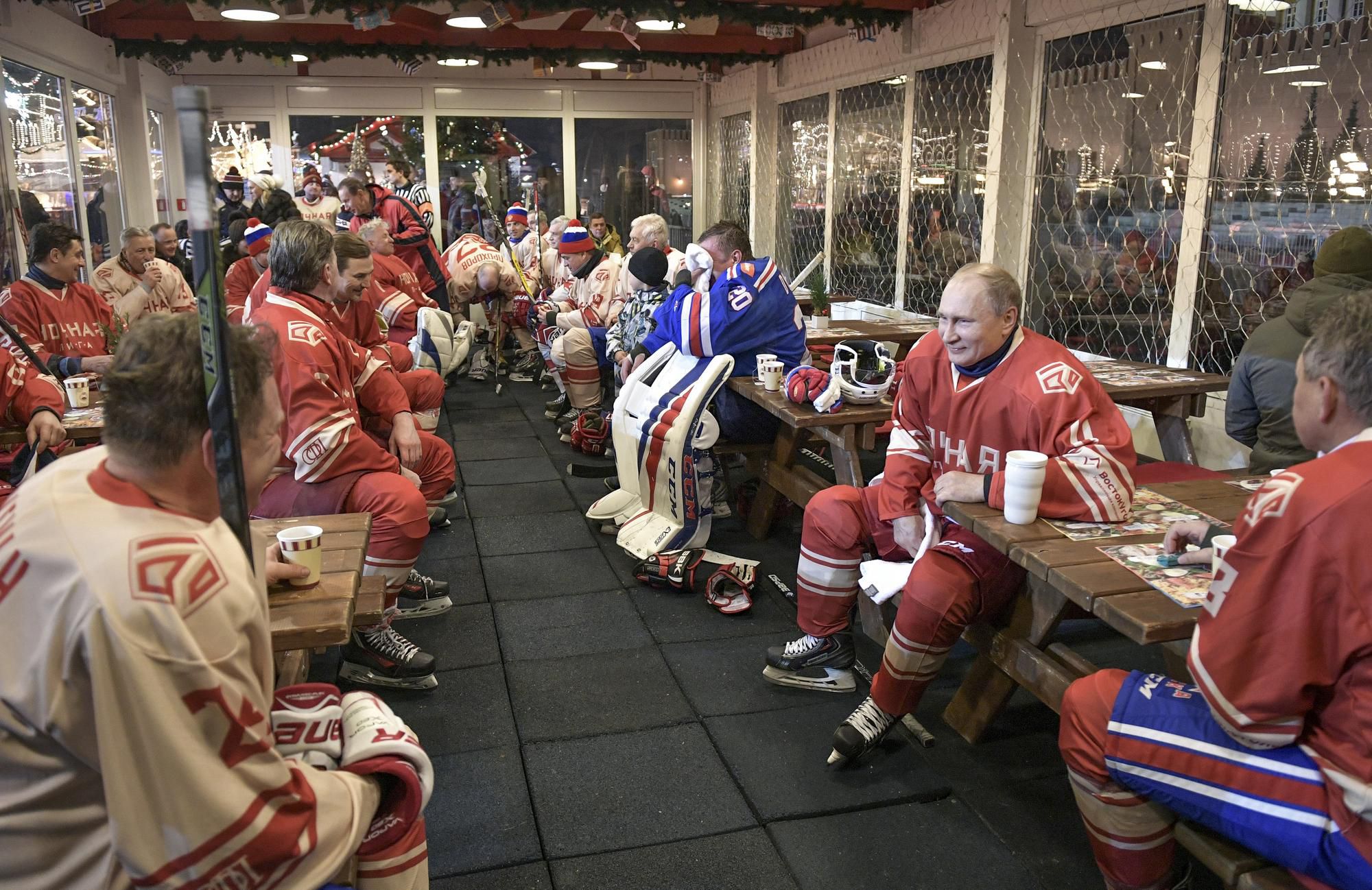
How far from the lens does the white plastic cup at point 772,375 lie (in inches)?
144

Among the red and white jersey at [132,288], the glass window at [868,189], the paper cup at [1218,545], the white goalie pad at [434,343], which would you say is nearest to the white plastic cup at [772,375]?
the paper cup at [1218,545]

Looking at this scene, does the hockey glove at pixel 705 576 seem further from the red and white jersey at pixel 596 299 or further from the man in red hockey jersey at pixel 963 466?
the red and white jersey at pixel 596 299

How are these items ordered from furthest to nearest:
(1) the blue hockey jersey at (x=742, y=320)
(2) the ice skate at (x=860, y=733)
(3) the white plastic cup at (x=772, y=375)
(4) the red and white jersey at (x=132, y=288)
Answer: (4) the red and white jersey at (x=132, y=288) < (1) the blue hockey jersey at (x=742, y=320) < (3) the white plastic cup at (x=772, y=375) < (2) the ice skate at (x=860, y=733)

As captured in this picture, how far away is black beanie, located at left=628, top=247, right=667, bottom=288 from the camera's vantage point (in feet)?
16.0

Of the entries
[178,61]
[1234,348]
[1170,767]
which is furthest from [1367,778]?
[178,61]

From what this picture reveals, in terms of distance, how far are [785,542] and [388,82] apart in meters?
7.82

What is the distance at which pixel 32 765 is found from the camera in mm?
1105

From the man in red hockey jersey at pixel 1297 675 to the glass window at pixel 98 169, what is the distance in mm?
7303

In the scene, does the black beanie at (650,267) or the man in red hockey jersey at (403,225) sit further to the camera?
the man in red hockey jersey at (403,225)

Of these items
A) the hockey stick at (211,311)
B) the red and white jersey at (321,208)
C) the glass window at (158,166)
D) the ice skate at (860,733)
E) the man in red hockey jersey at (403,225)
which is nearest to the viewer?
the hockey stick at (211,311)

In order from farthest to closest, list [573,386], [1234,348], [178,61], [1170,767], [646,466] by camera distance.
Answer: [178,61], [573,386], [1234,348], [646,466], [1170,767]

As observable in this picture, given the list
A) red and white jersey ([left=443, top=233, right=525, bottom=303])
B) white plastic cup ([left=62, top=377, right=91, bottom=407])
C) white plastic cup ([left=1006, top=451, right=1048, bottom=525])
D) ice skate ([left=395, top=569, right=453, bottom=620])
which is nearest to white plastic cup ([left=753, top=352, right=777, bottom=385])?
ice skate ([left=395, top=569, right=453, bottom=620])

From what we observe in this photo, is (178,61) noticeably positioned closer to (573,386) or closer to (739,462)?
(573,386)

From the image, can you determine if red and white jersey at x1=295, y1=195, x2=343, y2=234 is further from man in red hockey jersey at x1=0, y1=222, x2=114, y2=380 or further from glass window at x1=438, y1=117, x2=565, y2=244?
man in red hockey jersey at x1=0, y1=222, x2=114, y2=380
